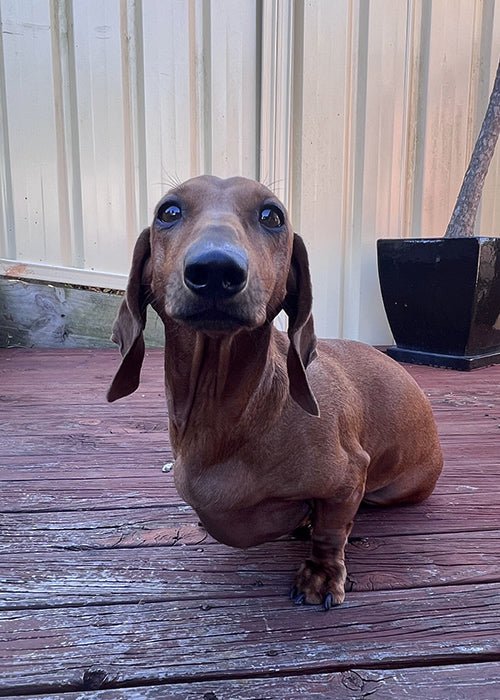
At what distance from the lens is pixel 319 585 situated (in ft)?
3.79

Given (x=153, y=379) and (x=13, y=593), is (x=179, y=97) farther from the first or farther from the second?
(x=13, y=593)

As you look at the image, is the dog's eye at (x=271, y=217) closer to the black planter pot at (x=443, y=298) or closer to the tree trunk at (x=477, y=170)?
the black planter pot at (x=443, y=298)

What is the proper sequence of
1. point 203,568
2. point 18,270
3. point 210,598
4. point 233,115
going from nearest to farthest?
point 210,598 → point 203,568 → point 233,115 → point 18,270

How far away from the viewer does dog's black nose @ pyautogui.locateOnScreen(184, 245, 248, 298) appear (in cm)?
91

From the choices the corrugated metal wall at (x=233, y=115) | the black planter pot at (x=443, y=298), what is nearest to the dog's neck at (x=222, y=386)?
the black planter pot at (x=443, y=298)

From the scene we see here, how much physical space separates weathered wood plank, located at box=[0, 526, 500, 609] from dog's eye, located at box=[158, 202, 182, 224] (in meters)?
0.75

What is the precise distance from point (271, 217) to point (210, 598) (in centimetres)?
78

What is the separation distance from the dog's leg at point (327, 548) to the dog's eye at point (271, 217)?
0.59 meters

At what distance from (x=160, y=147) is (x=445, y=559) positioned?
344 centimetres

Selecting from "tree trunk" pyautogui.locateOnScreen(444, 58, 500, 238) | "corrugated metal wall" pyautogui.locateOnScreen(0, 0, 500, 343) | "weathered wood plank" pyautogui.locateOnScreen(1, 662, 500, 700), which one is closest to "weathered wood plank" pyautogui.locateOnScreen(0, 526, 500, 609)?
"weathered wood plank" pyautogui.locateOnScreen(1, 662, 500, 700)

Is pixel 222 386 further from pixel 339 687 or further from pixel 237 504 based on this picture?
pixel 339 687

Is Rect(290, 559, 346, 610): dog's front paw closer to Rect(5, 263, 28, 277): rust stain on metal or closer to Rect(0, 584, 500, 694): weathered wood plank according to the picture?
Rect(0, 584, 500, 694): weathered wood plank

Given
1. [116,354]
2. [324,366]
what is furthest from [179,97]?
[324,366]

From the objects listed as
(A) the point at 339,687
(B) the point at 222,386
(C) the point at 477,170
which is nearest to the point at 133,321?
(B) the point at 222,386
